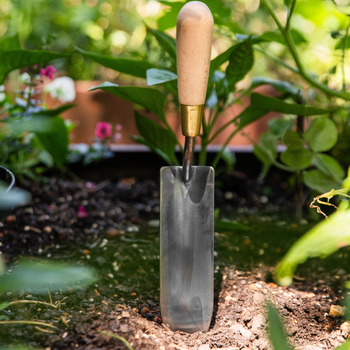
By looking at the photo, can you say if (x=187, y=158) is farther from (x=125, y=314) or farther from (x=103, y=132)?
(x=103, y=132)

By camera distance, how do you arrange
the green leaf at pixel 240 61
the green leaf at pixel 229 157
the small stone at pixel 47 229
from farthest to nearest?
1. the green leaf at pixel 229 157
2. the small stone at pixel 47 229
3. the green leaf at pixel 240 61

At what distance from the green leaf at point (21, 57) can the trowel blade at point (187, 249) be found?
295mm

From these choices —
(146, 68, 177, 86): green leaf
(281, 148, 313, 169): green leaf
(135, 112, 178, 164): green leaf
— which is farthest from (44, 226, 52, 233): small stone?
(281, 148, 313, 169): green leaf

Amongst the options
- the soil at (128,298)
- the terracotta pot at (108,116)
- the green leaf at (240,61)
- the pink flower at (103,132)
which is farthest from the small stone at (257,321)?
the terracotta pot at (108,116)

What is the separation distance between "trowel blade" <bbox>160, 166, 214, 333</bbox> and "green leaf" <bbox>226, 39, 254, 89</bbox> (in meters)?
0.24

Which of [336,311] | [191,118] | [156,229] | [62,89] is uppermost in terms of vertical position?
[191,118]

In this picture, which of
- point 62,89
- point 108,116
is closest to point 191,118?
point 62,89

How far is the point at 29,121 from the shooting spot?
444mm

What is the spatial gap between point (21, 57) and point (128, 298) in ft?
1.43

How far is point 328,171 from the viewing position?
0.65m

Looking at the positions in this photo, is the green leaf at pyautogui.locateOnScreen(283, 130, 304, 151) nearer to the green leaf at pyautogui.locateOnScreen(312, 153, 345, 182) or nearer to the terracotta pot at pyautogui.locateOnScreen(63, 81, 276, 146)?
the green leaf at pyautogui.locateOnScreen(312, 153, 345, 182)

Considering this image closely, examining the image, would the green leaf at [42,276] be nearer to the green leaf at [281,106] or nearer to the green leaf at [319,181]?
the green leaf at [281,106]

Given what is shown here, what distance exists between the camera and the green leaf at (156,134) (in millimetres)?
645

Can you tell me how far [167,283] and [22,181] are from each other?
59 cm
